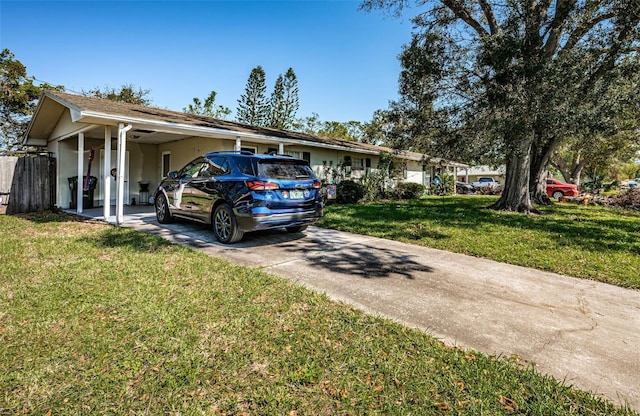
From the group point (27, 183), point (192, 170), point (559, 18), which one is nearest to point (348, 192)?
point (192, 170)

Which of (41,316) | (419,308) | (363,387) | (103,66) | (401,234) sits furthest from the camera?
(103,66)

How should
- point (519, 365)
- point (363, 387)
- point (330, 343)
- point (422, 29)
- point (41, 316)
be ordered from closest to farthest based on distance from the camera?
point (363, 387), point (519, 365), point (330, 343), point (41, 316), point (422, 29)

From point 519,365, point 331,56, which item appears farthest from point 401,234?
point 331,56

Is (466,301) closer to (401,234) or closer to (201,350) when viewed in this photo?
(201,350)

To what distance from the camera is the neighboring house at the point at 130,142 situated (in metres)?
8.27

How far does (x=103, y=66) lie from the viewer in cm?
1553

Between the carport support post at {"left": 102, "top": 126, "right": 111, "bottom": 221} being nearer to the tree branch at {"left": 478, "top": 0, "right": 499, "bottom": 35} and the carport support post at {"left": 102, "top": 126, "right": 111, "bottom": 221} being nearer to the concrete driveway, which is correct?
the concrete driveway

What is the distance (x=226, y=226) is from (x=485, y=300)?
181 inches

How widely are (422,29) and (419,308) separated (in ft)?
38.8

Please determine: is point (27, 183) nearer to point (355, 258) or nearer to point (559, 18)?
point (355, 258)

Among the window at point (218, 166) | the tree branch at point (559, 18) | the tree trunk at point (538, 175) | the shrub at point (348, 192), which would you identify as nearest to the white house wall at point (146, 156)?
the shrub at point (348, 192)

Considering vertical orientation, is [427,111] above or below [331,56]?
below

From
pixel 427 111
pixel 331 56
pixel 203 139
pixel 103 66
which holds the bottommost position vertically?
pixel 203 139

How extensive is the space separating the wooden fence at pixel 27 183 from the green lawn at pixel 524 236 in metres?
9.84
